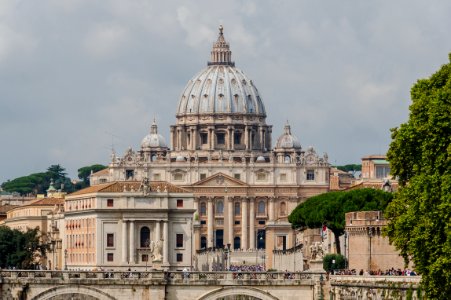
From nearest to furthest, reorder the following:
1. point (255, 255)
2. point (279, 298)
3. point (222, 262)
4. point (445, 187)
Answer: point (445, 187), point (279, 298), point (222, 262), point (255, 255)

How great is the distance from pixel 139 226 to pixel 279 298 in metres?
56.6

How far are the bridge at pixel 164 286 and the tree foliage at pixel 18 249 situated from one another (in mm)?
53882

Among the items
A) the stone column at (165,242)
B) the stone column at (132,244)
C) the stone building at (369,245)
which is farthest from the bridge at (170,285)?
the stone column at (132,244)

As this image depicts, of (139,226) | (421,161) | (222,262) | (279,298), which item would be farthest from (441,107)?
(222,262)

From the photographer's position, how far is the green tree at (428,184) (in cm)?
6506

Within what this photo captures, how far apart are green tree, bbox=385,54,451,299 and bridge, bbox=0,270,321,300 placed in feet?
40.9

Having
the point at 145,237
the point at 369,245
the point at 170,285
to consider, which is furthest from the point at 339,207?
the point at 170,285

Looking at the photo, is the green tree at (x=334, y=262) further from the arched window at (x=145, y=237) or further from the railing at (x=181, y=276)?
the arched window at (x=145, y=237)

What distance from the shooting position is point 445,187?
65188mm

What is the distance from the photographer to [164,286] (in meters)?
81.7

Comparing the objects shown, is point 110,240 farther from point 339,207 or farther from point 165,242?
point 339,207

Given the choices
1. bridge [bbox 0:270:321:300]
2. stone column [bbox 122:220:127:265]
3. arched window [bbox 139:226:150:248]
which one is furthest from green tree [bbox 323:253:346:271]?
arched window [bbox 139:226:150:248]

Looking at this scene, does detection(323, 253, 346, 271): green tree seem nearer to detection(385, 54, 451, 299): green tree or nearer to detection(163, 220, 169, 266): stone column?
detection(163, 220, 169, 266): stone column

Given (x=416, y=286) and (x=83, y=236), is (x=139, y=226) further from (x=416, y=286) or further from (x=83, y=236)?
(x=416, y=286)
